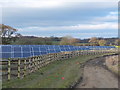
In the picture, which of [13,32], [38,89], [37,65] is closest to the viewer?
[38,89]

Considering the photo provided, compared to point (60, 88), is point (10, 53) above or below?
above

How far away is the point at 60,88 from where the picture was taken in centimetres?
1009

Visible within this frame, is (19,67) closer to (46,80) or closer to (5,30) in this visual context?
(46,80)

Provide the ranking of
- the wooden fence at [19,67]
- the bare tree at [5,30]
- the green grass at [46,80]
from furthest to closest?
the bare tree at [5,30]
the wooden fence at [19,67]
the green grass at [46,80]

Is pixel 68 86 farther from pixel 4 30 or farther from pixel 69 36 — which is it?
pixel 69 36

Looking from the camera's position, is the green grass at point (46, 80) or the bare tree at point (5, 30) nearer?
the green grass at point (46, 80)

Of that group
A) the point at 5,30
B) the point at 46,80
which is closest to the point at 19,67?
the point at 46,80

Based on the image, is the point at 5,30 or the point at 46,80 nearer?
the point at 46,80

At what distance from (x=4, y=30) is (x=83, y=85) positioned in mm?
56540

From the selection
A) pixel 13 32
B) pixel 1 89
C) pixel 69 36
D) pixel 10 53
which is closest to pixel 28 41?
pixel 13 32

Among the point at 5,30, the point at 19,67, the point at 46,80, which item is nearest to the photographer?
the point at 46,80

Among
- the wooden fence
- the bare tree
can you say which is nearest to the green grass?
the wooden fence

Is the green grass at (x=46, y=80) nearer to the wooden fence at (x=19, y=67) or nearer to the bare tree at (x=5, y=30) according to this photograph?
the wooden fence at (x=19, y=67)

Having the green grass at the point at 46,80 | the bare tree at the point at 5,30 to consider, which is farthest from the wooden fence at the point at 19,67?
the bare tree at the point at 5,30
